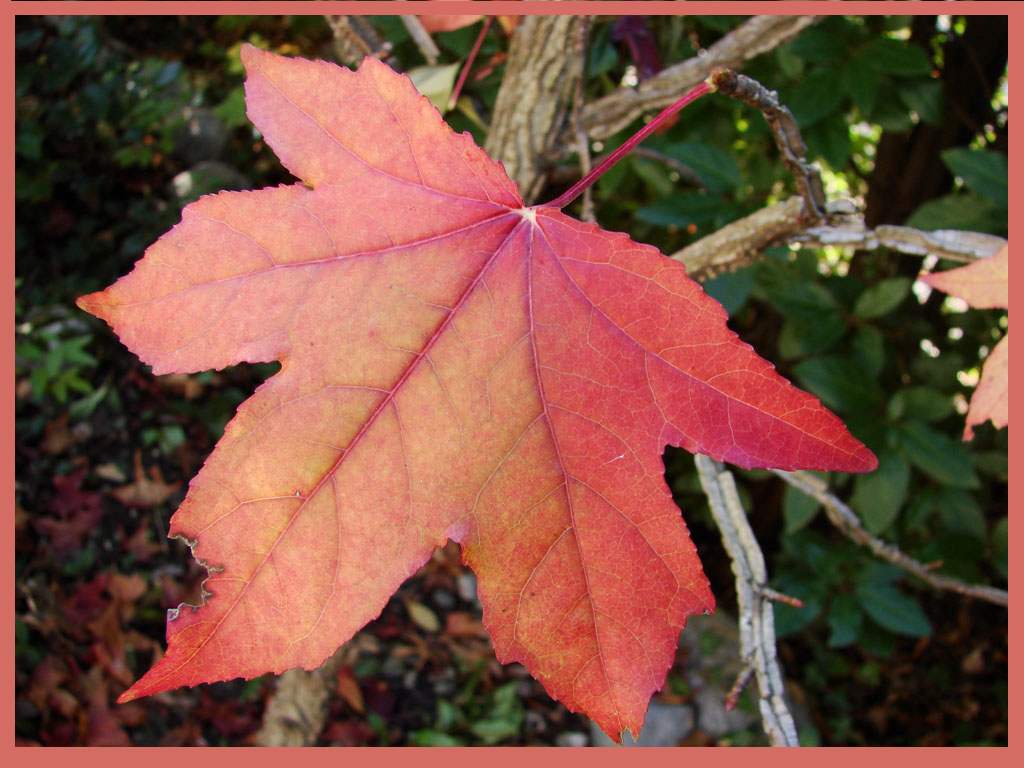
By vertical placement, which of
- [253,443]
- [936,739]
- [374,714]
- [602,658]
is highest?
[253,443]

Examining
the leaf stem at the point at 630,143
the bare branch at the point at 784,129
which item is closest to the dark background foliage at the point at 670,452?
the bare branch at the point at 784,129

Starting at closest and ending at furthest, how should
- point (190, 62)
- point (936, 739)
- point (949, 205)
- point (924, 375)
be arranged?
point (949, 205)
point (924, 375)
point (936, 739)
point (190, 62)

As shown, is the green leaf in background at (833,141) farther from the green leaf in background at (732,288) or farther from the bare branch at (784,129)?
the bare branch at (784,129)

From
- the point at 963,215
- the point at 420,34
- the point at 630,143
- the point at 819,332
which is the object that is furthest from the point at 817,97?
the point at 630,143

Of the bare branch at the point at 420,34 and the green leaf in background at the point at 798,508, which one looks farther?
the green leaf in background at the point at 798,508

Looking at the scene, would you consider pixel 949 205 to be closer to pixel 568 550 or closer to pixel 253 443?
pixel 568 550

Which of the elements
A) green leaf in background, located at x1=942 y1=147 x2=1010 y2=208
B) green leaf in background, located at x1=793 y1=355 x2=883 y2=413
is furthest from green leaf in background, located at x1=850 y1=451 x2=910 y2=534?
green leaf in background, located at x1=942 y1=147 x2=1010 y2=208

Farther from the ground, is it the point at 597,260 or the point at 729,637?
the point at 597,260

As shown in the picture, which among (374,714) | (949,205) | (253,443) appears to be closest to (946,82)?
(949,205)
